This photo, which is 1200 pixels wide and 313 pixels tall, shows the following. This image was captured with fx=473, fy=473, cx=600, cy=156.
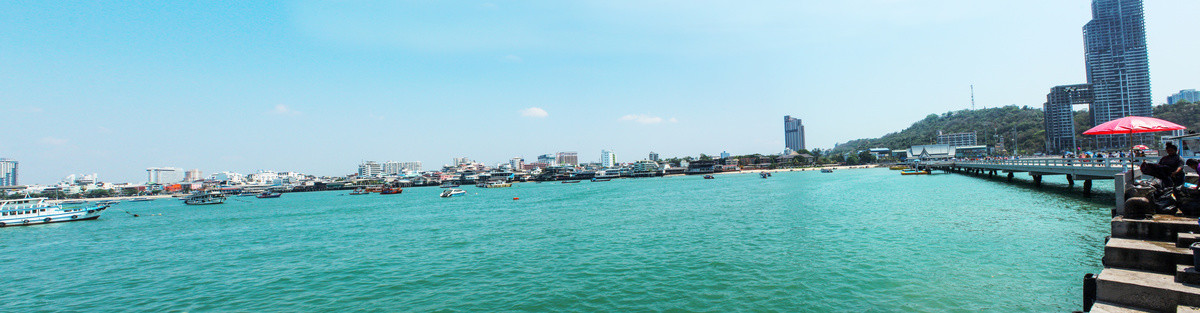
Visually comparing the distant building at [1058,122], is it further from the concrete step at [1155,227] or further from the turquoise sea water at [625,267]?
the concrete step at [1155,227]

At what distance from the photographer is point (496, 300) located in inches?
436

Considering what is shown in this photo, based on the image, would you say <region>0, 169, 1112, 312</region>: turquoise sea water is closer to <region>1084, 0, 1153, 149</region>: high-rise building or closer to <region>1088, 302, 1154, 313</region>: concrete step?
<region>1088, 302, 1154, 313</region>: concrete step

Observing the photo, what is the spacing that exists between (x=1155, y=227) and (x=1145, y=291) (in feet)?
9.34

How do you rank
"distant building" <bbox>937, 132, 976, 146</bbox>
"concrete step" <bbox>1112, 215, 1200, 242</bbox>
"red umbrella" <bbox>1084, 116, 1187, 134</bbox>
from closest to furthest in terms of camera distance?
"concrete step" <bbox>1112, 215, 1200, 242</bbox>, "red umbrella" <bbox>1084, 116, 1187, 134</bbox>, "distant building" <bbox>937, 132, 976, 146</bbox>

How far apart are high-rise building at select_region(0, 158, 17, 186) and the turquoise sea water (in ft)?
869

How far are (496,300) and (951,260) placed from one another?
12.1 metres

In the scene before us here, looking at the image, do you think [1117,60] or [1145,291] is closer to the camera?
[1145,291]

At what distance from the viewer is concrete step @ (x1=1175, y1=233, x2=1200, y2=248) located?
660 cm

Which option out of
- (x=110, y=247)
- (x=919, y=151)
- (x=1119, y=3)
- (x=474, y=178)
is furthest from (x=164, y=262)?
(x=1119, y=3)

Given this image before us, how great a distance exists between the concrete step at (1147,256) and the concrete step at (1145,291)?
214mm

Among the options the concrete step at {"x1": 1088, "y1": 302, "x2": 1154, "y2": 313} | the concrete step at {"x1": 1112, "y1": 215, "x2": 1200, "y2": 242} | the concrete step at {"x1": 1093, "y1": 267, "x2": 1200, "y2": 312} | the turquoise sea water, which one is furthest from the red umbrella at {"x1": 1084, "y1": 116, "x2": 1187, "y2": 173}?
the concrete step at {"x1": 1088, "y1": 302, "x2": 1154, "y2": 313}

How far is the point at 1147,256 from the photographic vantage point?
669cm

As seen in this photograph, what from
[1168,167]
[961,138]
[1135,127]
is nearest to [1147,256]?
[1168,167]

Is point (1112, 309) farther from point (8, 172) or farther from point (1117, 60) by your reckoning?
point (8, 172)
